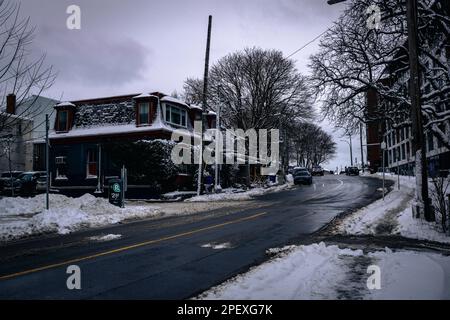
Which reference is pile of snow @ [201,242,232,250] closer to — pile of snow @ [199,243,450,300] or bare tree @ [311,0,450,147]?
pile of snow @ [199,243,450,300]

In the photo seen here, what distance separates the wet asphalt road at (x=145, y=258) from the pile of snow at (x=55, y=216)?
1.12 meters

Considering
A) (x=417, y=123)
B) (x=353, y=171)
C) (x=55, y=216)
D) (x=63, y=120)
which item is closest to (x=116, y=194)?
(x=55, y=216)

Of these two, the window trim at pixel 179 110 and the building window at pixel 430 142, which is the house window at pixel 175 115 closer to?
the window trim at pixel 179 110

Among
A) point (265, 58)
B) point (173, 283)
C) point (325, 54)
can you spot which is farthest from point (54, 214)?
point (265, 58)

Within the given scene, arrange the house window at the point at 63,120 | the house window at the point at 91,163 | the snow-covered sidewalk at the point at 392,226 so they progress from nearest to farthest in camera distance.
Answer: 1. the snow-covered sidewalk at the point at 392,226
2. the house window at the point at 91,163
3. the house window at the point at 63,120

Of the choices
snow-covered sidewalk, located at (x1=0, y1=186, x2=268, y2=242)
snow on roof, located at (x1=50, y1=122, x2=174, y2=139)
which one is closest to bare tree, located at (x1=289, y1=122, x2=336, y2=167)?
snow on roof, located at (x1=50, y1=122, x2=174, y2=139)

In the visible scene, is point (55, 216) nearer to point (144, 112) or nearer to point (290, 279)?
point (290, 279)

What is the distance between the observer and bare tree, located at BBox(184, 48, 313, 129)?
3975cm

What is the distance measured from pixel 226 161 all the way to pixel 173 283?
32.2 m

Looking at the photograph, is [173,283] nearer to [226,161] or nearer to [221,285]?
[221,285]

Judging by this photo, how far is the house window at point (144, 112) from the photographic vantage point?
32688mm

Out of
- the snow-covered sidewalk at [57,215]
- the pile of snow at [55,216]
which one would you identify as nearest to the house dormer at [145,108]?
the snow-covered sidewalk at [57,215]

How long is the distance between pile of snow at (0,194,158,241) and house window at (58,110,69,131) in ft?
48.7
